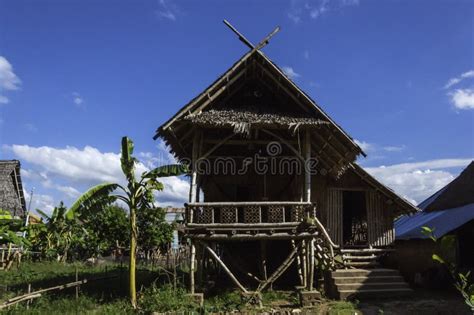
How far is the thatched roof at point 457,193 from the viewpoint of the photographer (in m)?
16.4

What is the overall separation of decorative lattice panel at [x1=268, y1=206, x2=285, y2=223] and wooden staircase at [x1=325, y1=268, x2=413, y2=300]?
237 cm

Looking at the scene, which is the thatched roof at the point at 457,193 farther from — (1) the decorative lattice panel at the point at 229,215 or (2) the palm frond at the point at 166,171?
(2) the palm frond at the point at 166,171

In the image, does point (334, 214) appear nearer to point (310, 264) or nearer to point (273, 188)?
point (273, 188)

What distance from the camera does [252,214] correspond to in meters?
11.3

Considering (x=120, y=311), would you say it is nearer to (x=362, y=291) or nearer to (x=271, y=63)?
(x=362, y=291)

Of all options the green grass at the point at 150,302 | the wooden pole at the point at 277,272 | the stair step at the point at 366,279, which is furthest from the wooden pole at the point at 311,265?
the stair step at the point at 366,279

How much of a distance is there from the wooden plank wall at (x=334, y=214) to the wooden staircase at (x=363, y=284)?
2.54 meters

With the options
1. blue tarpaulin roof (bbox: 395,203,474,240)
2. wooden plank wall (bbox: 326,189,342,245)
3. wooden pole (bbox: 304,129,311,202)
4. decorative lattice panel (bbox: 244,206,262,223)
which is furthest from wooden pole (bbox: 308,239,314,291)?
blue tarpaulin roof (bbox: 395,203,474,240)

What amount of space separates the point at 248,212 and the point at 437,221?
8377mm

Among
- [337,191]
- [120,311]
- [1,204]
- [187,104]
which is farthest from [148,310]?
[1,204]

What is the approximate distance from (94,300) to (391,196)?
10.7m

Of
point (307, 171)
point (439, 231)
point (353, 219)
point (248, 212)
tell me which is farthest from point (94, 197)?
point (353, 219)

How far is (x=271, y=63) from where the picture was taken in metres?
12.1

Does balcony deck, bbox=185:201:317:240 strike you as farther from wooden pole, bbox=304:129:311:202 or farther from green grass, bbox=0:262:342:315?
green grass, bbox=0:262:342:315
